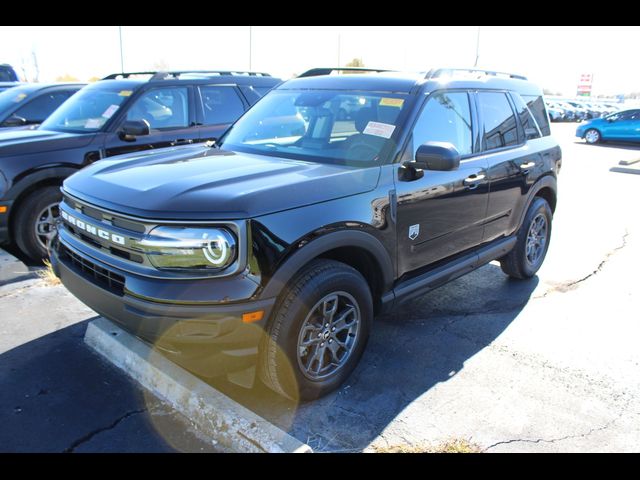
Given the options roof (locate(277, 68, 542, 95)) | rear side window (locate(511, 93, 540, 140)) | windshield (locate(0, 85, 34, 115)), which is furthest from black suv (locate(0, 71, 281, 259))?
rear side window (locate(511, 93, 540, 140))

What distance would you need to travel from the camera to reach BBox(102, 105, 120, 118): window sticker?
5.84 m

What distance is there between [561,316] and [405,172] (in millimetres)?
2123

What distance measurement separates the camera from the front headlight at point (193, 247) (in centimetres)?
258

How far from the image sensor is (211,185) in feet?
9.25

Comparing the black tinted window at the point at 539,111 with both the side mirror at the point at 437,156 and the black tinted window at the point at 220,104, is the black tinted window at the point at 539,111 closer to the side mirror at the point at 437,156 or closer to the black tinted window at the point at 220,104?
the side mirror at the point at 437,156

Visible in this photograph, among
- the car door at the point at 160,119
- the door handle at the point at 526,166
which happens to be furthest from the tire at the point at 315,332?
the car door at the point at 160,119

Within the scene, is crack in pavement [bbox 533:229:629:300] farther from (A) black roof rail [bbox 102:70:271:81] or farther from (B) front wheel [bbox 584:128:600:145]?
(B) front wheel [bbox 584:128:600:145]

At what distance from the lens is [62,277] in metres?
3.23

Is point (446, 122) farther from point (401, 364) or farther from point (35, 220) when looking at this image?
point (35, 220)

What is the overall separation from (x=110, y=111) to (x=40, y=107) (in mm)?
2298

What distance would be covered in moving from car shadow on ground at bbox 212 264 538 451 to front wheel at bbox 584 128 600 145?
59.7ft

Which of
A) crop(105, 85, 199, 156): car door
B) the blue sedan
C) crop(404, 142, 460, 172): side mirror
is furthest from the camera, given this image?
the blue sedan
